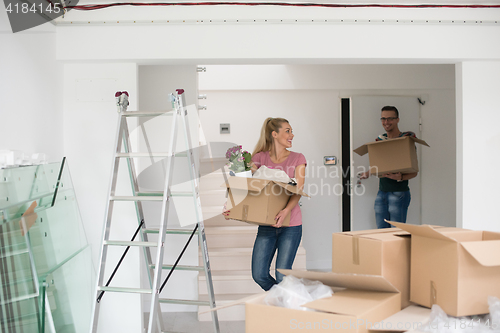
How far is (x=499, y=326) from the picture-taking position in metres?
1.18

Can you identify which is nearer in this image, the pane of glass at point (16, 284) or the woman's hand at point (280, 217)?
the pane of glass at point (16, 284)

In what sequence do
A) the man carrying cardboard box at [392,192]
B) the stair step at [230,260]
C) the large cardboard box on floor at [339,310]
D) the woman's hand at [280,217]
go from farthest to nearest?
1. the man carrying cardboard box at [392,192]
2. the stair step at [230,260]
3. the woman's hand at [280,217]
4. the large cardboard box on floor at [339,310]

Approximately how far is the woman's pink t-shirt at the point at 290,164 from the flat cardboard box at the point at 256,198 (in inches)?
6.3

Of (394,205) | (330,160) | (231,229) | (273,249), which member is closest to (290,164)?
(273,249)

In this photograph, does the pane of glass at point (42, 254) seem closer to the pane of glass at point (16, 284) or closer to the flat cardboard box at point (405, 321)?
the pane of glass at point (16, 284)

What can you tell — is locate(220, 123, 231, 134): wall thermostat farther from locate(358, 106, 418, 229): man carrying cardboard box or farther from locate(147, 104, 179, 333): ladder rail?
locate(147, 104, 179, 333): ladder rail

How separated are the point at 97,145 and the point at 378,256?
2058 millimetres

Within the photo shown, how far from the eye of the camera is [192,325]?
3.05m

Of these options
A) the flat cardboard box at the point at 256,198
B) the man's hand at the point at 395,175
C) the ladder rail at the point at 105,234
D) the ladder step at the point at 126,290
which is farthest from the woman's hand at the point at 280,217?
the man's hand at the point at 395,175

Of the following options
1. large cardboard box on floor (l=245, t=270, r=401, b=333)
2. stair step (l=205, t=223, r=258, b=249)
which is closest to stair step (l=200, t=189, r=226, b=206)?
stair step (l=205, t=223, r=258, b=249)

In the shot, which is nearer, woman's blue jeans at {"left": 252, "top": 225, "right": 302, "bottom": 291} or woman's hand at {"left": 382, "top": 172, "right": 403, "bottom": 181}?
woman's blue jeans at {"left": 252, "top": 225, "right": 302, "bottom": 291}

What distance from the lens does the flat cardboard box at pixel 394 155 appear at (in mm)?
3439

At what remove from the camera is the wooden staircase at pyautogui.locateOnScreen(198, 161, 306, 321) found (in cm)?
328

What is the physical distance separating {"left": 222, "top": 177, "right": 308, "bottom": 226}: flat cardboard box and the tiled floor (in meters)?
0.98
